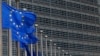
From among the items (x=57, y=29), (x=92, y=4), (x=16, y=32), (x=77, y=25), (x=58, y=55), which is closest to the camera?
(x=16, y=32)

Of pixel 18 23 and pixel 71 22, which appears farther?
pixel 71 22

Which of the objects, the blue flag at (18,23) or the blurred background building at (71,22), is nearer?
the blue flag at (18,23)

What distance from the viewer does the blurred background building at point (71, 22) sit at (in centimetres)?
7538

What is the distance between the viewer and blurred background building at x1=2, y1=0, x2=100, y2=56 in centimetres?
7538

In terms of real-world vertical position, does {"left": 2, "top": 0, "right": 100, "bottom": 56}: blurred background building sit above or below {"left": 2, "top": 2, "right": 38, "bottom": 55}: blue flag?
below

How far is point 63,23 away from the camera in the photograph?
8125 cm

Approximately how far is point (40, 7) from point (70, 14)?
34.3 feet

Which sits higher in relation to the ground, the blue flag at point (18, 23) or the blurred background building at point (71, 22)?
the blue flag at point (18, 23)

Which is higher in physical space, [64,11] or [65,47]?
[64,11]

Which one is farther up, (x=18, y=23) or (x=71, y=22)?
(x=18, y=23)

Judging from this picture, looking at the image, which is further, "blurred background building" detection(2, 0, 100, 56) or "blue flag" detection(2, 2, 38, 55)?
"blurred background building" detection(2, 0, 100, 56)

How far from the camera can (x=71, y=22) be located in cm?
8338

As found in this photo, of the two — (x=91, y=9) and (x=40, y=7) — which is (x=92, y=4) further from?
(x=40, y=7)

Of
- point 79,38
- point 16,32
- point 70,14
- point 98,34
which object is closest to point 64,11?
point 70,14
